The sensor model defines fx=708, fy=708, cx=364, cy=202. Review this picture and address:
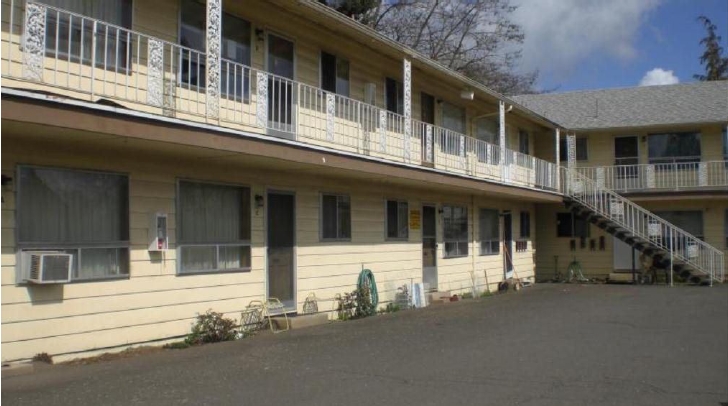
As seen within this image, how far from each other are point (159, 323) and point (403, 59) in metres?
7.93

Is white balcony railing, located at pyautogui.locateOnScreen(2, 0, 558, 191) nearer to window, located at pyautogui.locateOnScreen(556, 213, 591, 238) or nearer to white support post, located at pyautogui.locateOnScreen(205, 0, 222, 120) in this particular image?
white support post, located at pyautogui.locateOnScreen(205, 0, 222, 120)

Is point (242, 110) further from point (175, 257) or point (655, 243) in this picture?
point (655, 243)

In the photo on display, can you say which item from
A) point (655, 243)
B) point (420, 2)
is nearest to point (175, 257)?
point (655, 243)

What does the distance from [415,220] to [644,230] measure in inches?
396

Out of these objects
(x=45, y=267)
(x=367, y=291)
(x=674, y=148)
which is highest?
(x=674, y=148)

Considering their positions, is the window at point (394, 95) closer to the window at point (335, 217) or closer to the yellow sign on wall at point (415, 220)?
the yellow sign on wall at point (415, 220)

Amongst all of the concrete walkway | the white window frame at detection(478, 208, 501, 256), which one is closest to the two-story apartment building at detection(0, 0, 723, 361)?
the concrete walkway

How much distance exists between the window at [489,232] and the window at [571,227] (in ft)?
16.1

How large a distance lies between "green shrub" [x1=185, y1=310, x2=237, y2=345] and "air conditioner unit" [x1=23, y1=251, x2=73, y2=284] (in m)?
2.51

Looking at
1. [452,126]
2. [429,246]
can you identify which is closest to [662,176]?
[452,126]

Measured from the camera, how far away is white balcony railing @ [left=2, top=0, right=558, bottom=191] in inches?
330

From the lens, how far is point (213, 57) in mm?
10070

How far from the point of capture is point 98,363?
904cm

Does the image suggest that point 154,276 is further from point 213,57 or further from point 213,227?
point 213,57
